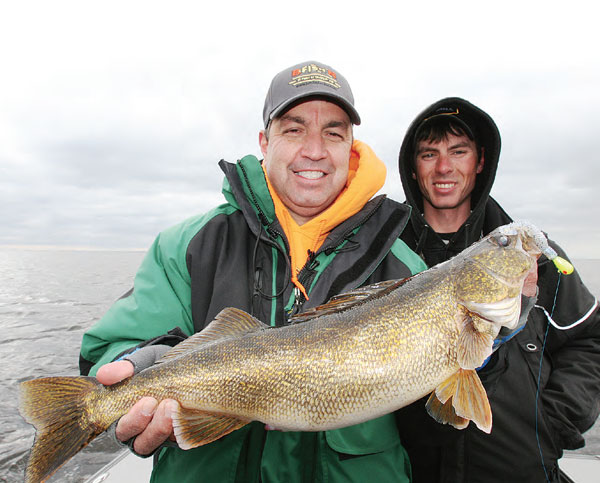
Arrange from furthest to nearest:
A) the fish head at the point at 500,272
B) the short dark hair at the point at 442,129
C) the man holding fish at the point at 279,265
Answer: the short dark hair at the point at 442,129, the man holding fish at the point at 279,265, the fish head at the point at 500,272

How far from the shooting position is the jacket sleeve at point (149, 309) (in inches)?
117

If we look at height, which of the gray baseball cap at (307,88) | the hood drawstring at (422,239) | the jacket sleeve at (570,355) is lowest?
the jacket sleeve at (570,355)

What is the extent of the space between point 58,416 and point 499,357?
3.07 m

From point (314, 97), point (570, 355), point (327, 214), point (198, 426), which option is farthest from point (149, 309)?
point (570, 355)

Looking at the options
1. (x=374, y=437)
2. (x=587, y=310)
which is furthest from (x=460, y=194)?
(x=374, y=437)

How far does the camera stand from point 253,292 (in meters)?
3.16

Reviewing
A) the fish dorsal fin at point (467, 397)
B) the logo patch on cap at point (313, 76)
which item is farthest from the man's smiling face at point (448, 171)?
the fish dorsal fin at point (467, 397)

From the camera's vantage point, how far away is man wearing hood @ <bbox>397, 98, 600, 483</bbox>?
3.52m

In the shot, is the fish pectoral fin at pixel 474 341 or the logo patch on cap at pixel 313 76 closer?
the fish pectoral fin at pixel 474 341

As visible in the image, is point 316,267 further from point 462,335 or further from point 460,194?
point 460,194

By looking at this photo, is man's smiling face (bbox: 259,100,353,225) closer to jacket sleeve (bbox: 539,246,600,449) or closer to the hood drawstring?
the hood drawstring

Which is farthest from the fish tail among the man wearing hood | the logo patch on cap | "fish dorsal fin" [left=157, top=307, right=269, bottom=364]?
the logo patch on cap

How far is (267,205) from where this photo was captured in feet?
11.3

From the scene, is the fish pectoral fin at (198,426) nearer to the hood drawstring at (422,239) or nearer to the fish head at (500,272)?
the fish head at (500,272)
